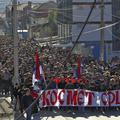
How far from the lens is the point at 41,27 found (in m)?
104

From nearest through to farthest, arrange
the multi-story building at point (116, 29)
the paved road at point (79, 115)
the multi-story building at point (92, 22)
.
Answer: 1. the paved road at point (79, 115)
2. the multi-story building at point (92, 22)
3. the multi-story building at point (116, 29)

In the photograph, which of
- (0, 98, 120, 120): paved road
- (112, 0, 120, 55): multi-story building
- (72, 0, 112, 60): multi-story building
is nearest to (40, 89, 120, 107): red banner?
(0, 98, 120, 120): paved road

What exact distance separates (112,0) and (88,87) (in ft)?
122

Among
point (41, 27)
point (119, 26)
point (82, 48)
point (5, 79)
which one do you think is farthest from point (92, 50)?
point (41, 27)

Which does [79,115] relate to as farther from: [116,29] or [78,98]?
[116,29]

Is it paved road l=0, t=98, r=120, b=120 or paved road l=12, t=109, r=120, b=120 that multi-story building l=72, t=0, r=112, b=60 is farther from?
paved road l=12, t=109, r=120, b=120

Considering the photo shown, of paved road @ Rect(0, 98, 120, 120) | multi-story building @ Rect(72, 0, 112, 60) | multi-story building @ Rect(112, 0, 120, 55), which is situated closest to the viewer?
paved road @ Rect(0, 98, 120, 120)

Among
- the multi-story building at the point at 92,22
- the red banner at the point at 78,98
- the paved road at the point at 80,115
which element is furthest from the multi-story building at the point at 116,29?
the paved road at the point at 80,115

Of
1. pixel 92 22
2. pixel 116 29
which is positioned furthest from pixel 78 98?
pixel 116 29

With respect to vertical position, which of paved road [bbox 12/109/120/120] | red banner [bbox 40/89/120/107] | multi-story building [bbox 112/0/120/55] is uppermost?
multi-story building [bbox 112/0/120/55]

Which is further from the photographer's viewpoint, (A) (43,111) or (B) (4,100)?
(B) (4,100)

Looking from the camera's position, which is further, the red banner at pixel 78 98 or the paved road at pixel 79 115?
the red banner at pixel 78 98

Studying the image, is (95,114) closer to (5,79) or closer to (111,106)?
(111,106)

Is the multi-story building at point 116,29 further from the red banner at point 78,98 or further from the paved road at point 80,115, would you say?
the paved road at point 80,115
